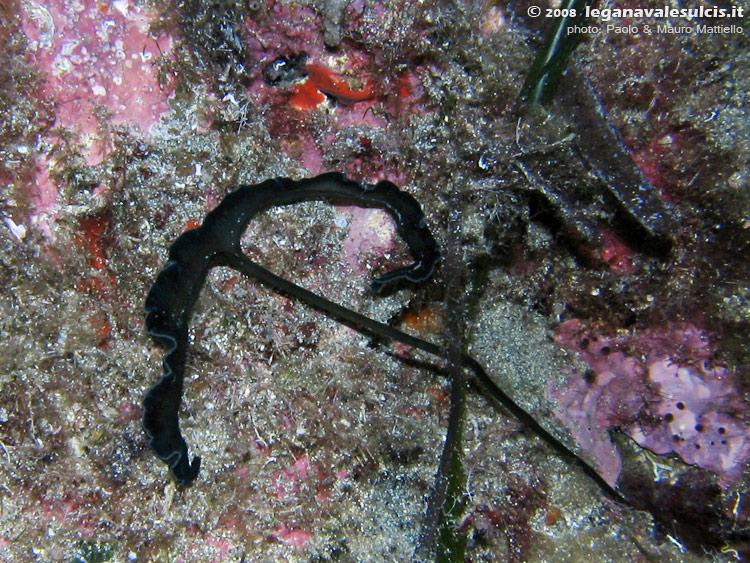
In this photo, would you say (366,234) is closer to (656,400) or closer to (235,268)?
(235,268)

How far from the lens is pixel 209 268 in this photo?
2691 mm

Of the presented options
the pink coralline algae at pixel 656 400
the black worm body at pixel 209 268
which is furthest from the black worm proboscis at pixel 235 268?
the pink coralline algae at pixel 656 400

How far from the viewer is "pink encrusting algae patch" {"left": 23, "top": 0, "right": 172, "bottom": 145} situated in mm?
2445

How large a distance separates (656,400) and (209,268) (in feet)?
10.7

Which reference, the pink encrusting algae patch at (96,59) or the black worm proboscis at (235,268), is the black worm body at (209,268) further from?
the pink encrusting algae patch at (96,59)

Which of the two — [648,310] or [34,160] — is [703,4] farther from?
[34,160]

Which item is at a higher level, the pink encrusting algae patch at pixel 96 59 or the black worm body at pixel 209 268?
the pink encrusting algae patch at pixel 96 59

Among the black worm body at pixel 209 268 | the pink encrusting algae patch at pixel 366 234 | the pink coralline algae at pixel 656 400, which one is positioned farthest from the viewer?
the pink coralline algae at pixel 656 400

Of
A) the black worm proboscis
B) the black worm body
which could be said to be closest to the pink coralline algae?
the black worm proboscis

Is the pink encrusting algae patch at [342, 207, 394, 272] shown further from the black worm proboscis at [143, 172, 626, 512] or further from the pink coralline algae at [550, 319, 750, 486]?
Result: the pink coralline algae at [550, 319, 750, 486]

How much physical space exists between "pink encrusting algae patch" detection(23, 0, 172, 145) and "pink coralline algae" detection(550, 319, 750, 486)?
131 inches

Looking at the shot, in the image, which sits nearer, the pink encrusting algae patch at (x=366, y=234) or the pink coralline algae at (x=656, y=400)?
the pink encrusting algae patch at (x=366, y=234)

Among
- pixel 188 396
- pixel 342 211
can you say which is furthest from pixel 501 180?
pixel 188 396

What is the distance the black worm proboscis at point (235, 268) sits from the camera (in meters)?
2.59
